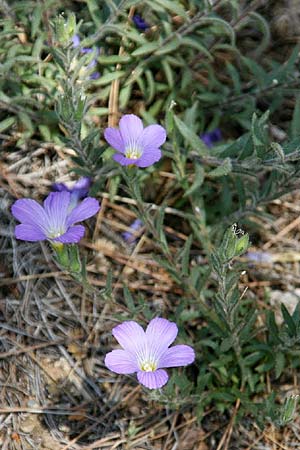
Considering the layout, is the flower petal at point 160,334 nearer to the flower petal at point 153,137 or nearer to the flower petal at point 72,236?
the flower petal at point 72,236

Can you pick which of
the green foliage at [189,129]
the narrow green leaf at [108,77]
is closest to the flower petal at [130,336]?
the green foliage at [189,129]

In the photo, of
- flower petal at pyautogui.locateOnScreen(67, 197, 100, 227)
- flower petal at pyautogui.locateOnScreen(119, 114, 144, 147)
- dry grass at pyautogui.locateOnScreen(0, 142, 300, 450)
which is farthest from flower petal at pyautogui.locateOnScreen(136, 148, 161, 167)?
dry grass at pyautogui.locateOnScreen(0, 142, 300, 450)

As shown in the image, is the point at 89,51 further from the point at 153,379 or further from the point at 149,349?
the point at 153,379

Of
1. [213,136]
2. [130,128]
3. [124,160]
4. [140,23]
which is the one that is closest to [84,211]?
[124,160]

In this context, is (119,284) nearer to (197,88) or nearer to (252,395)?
(252,395)

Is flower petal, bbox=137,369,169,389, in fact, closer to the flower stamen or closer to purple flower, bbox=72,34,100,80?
the flower stamen

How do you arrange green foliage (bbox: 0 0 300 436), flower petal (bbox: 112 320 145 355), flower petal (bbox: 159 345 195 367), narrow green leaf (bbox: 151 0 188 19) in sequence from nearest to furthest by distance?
1. flower petal (bbox: 159 345 195 367)
2. flower petal (bbox: 112 320 145 355)
3. green foliage (bbox: 0 0 300 436)
4. narrow green leaf (bbox: 151 0 188 19)
